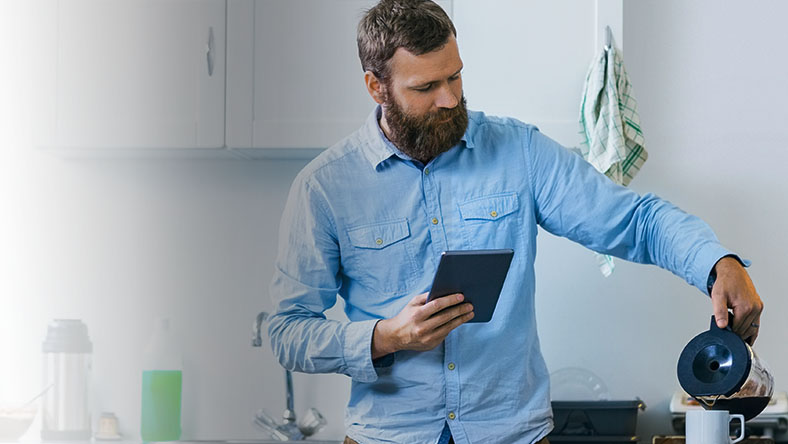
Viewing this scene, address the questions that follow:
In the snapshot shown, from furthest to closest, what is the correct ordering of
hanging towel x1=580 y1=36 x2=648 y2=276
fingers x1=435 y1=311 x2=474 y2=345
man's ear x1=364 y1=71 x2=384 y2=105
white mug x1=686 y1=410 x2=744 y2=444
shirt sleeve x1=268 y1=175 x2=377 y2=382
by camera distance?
hanging towel x1=580 y1=36 x2=648 y2=276 → man's ear x1=364 y1=71 x2=384 y2=105 → shirt sleeve x1=268 y1=175 x2=377 y2=382 → fingers x1=435 y1=311 x2=474 y2=345 → white mug x1=686 y1=410 x2=744 y2=444

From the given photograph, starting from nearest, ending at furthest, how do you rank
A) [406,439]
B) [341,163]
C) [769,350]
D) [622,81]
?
1. [406,439]
2. [341,163]
3. [622,81]
4. [769,350]

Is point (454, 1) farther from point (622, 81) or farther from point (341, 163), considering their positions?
point (341, 163)

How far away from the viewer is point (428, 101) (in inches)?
59.7

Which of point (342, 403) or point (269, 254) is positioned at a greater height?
point (269, 254)

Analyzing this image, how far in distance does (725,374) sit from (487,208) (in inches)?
20.0

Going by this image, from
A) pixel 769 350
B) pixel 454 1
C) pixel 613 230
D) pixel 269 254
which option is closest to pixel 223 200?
pixel 269 254

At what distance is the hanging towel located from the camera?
2002 millimetres

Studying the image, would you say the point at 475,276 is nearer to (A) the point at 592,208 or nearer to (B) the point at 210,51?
(A) the point at 592,208

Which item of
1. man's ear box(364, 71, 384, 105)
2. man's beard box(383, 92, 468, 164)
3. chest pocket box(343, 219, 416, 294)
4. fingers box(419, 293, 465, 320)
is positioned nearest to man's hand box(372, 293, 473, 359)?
fingers box(419, 293, 465, 320)

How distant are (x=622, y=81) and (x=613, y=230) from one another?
2.08 ft

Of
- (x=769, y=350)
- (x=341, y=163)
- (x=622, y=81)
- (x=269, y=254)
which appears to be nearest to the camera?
(x=341, y=163)

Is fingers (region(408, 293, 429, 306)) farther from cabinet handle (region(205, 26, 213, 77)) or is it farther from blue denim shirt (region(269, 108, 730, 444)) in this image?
cabinet handle (region(205, 26, 213, 77))

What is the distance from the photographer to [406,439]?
1446 millimetres

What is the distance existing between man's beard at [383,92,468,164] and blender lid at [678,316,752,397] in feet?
1.70
